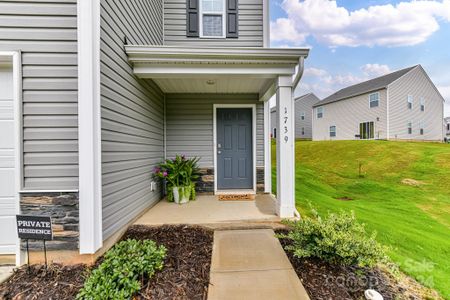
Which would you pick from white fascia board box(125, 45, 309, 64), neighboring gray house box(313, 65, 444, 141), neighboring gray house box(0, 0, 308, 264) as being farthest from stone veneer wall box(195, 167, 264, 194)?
neighboring gray house box(313, 65, 444, 141)

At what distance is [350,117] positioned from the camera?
17.4 m

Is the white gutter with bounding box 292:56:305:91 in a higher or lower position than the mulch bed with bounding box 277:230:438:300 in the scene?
higher

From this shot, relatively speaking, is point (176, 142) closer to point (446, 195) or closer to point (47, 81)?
point (47, 81)

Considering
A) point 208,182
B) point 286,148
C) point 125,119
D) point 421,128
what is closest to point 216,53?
→ point 125,119

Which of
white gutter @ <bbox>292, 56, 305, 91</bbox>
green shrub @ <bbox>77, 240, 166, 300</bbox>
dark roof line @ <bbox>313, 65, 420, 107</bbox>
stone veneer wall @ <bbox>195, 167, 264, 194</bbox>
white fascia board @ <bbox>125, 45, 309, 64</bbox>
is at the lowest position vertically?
green shrub @ <bbox>77, 240, 166, 300</bbox>

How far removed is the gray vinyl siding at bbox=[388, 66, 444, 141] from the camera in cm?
1471

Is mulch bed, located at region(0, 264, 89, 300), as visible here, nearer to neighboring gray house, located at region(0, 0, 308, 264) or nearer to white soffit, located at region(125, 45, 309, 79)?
neighboring gray house, located at region(0, 0, 308, 264)

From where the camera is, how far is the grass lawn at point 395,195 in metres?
2.55

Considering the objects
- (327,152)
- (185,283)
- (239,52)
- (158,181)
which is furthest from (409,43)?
(185,283)

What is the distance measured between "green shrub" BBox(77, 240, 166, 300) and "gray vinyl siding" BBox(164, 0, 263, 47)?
15.0 ft

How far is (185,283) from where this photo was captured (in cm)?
191

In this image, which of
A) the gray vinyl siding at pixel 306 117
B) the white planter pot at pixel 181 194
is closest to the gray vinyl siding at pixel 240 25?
the white planter pot at pixel 181 194

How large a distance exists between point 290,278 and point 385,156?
9.78 m

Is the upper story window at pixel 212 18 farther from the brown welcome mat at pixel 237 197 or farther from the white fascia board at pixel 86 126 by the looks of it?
the brown welcome mat at pixel 237 197
